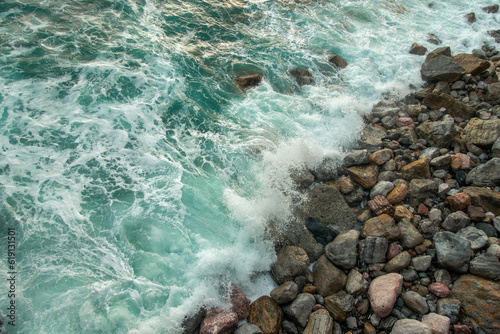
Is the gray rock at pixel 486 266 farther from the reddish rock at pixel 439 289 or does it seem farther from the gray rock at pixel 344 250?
the gray rock at pixel 344 250

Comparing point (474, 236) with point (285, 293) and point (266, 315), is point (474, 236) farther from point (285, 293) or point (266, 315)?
point (266, 315)

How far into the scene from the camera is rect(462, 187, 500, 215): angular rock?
5.28 m

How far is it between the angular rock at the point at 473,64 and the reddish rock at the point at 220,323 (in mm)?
10168

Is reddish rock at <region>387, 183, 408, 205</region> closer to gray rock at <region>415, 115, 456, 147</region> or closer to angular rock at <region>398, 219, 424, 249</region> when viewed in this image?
angular rock at <region>398, 219, 424, 249</region>

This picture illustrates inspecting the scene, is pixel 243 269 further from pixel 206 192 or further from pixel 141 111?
pixel 141 111

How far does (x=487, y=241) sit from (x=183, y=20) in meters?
12.1

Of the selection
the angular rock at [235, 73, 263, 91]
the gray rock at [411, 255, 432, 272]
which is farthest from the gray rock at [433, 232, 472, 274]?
the angular rock at [235, 73, 263, 91]

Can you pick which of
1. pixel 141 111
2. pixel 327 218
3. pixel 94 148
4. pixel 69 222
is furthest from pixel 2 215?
pixel 327 218

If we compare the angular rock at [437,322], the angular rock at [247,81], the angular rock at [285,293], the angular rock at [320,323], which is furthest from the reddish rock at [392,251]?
the angular rock at [247,81]

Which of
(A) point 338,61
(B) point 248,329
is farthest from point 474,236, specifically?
(A) point 338,61

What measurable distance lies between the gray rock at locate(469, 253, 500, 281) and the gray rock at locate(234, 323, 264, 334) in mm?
3625

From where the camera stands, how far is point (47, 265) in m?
4.94

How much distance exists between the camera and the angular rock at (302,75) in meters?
9.68

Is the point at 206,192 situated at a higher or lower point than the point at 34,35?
lower
